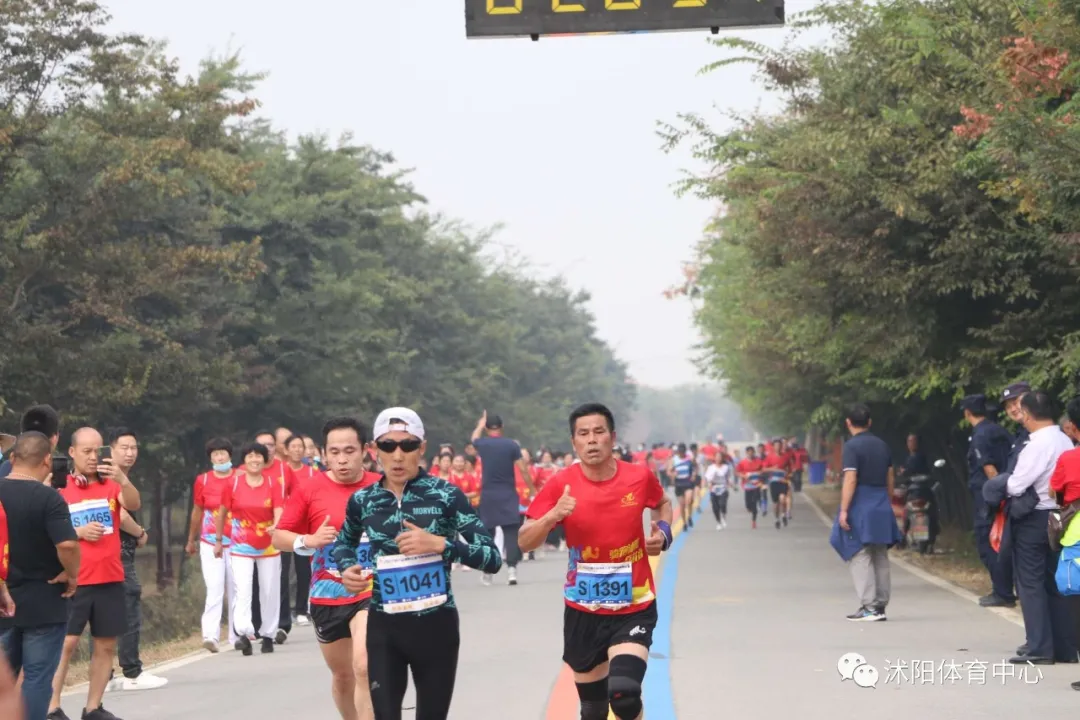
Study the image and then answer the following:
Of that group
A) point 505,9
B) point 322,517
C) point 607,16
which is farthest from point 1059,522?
point 322,517

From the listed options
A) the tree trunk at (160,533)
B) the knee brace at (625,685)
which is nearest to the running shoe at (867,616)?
the knee brace at (625,685)

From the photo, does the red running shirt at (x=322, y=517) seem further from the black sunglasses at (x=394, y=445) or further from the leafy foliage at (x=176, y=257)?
the leafy foliage at (x=176, y=257)

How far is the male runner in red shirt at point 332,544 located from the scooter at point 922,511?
1772 centimetres

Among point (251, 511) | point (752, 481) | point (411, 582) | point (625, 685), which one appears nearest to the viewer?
point (411, 582)

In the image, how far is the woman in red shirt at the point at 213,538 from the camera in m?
15.1

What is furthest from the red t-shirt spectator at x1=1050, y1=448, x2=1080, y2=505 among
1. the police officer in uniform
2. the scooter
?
the scooter

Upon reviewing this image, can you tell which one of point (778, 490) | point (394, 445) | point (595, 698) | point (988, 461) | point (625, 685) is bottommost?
point (595, 698)

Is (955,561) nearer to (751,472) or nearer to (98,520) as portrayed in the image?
(751,472)

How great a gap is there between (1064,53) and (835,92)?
20.9 feet

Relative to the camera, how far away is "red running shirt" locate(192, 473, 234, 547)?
Answer: 1520 centimetres

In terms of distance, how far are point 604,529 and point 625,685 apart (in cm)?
76

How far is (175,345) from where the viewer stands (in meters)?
31.0

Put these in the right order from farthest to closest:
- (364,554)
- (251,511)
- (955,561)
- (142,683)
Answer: (955,561), (251,511), (142,683), (364,554)

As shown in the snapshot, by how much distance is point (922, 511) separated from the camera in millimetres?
25719
